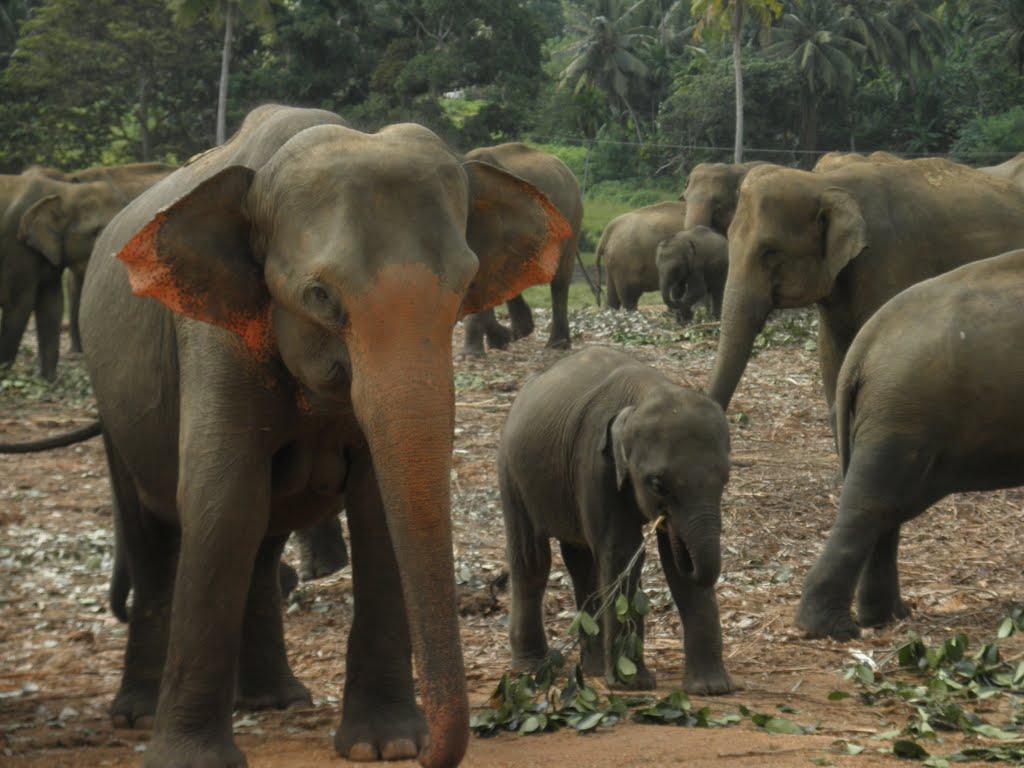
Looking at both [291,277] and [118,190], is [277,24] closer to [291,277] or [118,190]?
[118,190]

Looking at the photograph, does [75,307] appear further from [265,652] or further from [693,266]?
[265,652]

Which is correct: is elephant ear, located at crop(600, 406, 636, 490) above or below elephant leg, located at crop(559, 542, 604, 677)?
above

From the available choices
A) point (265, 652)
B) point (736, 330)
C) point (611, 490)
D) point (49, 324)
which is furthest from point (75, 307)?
point (265, 652)

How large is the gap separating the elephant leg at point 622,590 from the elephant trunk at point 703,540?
0.25m

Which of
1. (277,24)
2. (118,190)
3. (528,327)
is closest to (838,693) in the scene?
(528,327)

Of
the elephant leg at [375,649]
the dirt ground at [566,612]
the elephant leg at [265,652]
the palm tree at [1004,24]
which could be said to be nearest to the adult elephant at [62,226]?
the dirt ground at [566,612]

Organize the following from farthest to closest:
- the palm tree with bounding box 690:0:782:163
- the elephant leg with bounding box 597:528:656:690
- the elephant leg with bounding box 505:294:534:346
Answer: the palm tree with bounding box 690:0:782:163
the elephant leg with bounding box 505:294:534:346
the elephant leg with bounding box 597:528:656:690

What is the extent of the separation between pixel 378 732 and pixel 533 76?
3453cm

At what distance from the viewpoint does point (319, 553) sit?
289 inches

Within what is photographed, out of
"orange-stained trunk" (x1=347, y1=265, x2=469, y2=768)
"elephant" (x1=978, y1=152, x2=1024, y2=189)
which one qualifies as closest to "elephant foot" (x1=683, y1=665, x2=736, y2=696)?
"orange-stained trunk" (x1=347, y1=265, x2=469, y2=768)

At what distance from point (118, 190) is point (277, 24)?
70.0 feet

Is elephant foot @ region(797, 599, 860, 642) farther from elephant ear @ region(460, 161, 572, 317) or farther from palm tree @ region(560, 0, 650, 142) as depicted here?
palm tree @ region(560, 0, 650, 142)

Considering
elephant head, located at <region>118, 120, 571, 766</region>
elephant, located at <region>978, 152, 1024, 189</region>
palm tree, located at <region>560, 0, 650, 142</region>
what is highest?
palm tree, located at <region>560, 0, 650, 142</region>

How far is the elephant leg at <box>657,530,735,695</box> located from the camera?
5.32m
